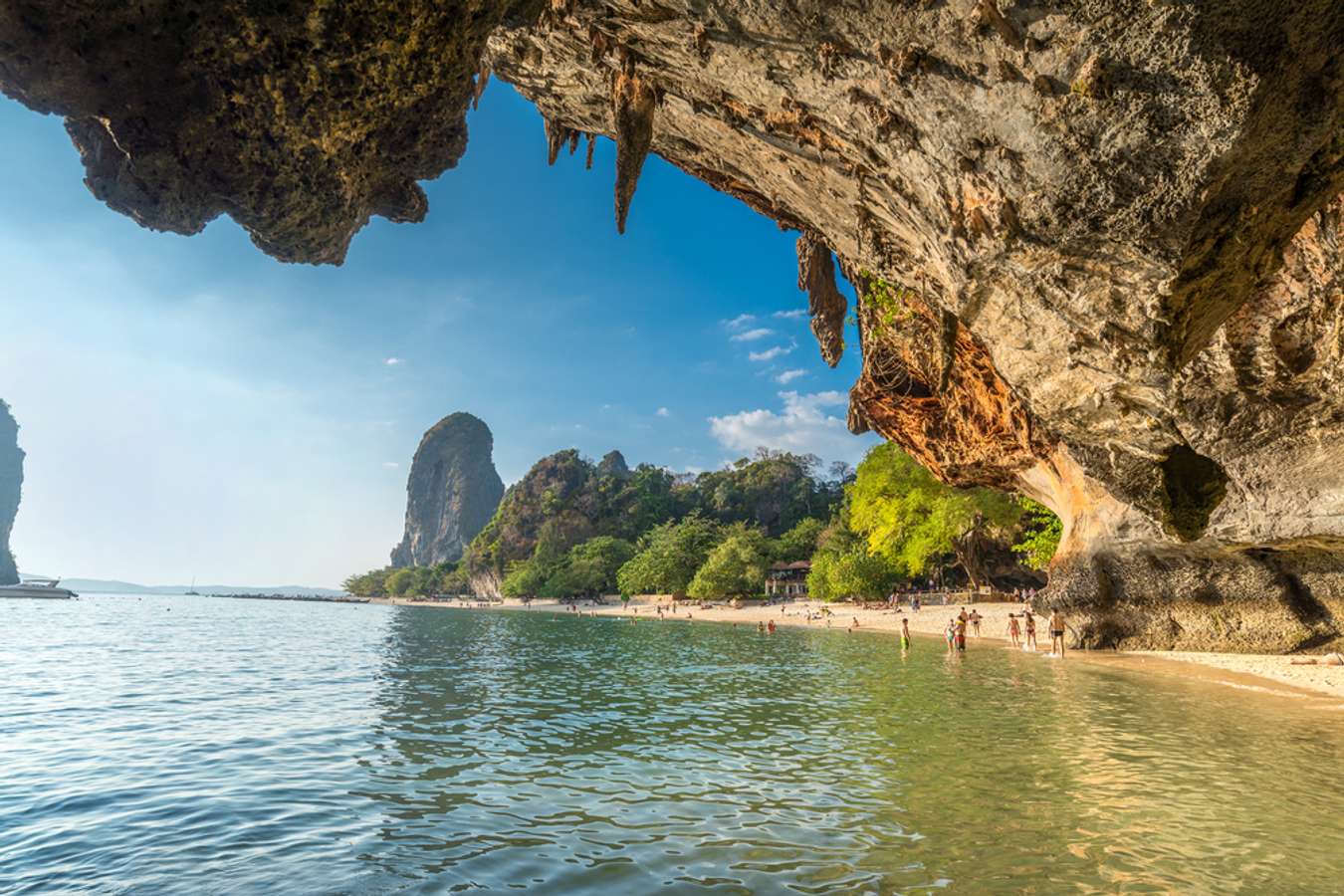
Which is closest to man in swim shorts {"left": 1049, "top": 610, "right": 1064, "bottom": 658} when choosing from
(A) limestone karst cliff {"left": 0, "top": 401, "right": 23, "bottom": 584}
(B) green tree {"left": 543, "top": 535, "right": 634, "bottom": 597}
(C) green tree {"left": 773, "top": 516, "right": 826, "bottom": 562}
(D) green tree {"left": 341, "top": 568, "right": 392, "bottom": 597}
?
(C) green tree {"left": 773, "top": 516, "right": 826, "bottom": 562}

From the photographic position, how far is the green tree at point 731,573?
2707 inches

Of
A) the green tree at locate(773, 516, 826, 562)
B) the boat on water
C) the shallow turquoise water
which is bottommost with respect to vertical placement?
the boat on water

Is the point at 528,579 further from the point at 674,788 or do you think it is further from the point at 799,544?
the point at 674,788

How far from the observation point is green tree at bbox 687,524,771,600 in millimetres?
68750

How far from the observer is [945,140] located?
7328 millimetres

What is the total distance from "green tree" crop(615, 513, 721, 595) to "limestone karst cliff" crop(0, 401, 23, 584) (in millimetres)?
176489

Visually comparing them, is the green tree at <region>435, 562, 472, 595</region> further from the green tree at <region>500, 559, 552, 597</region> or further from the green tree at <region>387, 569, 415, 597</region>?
the green tree at <region>500, 559, 552, 597</region>

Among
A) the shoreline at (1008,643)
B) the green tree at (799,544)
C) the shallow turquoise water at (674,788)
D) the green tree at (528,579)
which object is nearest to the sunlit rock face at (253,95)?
the shallow turquoise water at (674,788)

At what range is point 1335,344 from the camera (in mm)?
9977

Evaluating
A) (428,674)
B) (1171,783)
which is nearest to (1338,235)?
(1171,783)

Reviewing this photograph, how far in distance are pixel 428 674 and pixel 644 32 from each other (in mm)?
19521

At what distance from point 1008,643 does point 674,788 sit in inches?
1060

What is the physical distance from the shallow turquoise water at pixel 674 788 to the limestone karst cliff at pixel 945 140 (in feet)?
15.6

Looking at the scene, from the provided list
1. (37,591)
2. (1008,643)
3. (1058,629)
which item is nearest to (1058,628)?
(1058,629)
